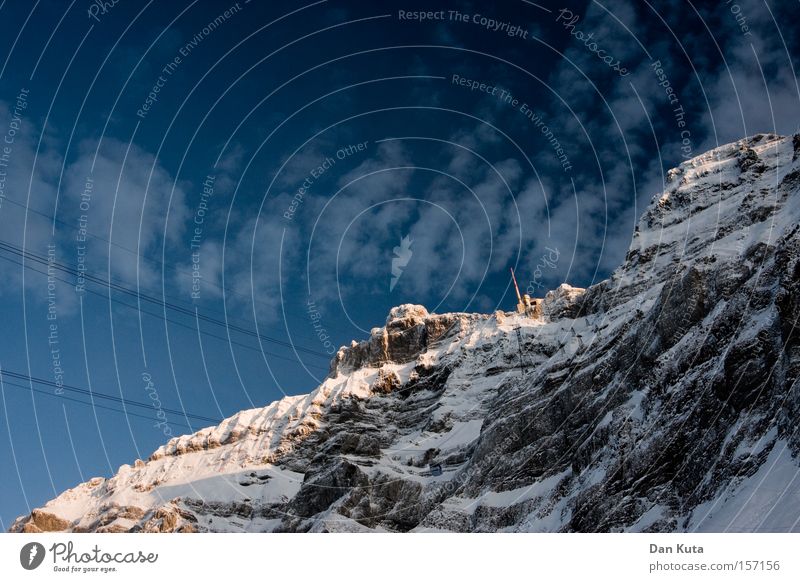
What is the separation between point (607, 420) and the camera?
84375 mm

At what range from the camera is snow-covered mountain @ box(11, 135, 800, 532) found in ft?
201

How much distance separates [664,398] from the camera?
74312 millimetres

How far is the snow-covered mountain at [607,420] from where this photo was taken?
61.2 m
